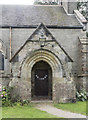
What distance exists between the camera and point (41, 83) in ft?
58.4

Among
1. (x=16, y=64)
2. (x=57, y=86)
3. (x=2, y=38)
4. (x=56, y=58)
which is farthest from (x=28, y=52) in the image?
(x=2, y=38)

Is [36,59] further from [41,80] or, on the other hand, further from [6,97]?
[6,97]

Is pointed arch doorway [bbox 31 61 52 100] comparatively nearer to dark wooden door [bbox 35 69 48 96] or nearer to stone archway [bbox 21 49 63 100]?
dark wooden door [bbox 35 69 48 96]

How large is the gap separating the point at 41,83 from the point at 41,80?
11.0 inches

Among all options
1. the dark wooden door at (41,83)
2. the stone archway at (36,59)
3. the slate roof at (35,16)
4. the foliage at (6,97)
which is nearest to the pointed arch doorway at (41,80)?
the dark wooden door at (41,83)

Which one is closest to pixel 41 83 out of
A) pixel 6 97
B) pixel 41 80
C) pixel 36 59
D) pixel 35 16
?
pixel 41 80

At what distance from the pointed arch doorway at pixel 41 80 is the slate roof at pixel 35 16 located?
5082 millimetres

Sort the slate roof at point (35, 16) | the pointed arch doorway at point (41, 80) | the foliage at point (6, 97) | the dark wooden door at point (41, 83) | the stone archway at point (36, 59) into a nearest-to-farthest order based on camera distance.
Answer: the foliage at point (6, 97) < the stone archway at point (36, 59) < the pointed arch doorway at point (41, 80) < the dark wooden door at point (41, 83) < the slate roof at point (35, 16)

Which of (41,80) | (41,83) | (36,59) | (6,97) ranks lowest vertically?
(6,97)

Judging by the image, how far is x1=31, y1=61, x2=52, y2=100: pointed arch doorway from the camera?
17.3 meters

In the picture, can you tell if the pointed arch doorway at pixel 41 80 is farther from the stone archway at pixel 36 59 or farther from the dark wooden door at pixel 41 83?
the stone archway at pixel 36 59

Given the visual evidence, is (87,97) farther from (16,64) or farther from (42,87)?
(16,64)

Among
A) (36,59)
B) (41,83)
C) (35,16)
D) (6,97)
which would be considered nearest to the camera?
(6,97)

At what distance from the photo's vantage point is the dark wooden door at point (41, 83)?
57.7 feet
